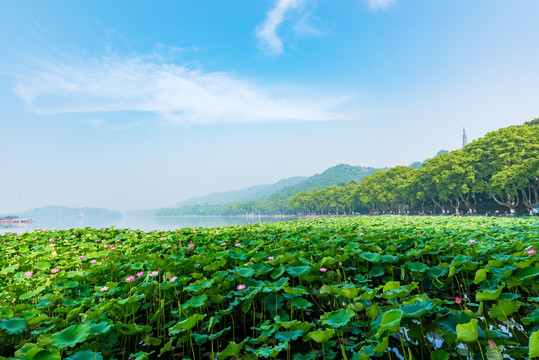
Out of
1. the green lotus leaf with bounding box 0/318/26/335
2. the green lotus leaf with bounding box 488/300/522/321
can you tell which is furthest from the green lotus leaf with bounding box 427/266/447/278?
the green lotus leaf with bounding box 0/318/26/335

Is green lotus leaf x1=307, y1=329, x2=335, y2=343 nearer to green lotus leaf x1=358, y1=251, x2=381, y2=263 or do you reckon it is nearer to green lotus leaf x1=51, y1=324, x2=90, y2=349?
green lotus leaf x1=51, y1=324, x2=90, y2=349

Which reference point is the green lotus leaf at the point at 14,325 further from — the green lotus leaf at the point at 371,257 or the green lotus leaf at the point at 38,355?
the green lotus leaf at the point at 371,257

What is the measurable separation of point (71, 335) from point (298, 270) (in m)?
2.11

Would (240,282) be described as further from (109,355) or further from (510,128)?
(510,128)

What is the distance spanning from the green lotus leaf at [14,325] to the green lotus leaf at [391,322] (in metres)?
2.86

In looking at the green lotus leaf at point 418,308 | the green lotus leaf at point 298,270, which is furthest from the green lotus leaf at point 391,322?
the green lotus leaf at point 298,270

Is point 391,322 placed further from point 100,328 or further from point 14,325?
point 14,325

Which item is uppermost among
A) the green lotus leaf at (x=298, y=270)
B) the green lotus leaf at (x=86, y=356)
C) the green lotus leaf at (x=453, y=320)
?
the green lotus leaf at (x=298, y=270)

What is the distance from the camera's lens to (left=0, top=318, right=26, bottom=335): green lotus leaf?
89.9 inches

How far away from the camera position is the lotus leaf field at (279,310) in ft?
6.60

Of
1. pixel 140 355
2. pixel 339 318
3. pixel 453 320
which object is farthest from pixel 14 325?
pixel 453 320

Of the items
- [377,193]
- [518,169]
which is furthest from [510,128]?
[377,193]

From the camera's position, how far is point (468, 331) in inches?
62.5

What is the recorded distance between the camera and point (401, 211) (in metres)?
58.6
